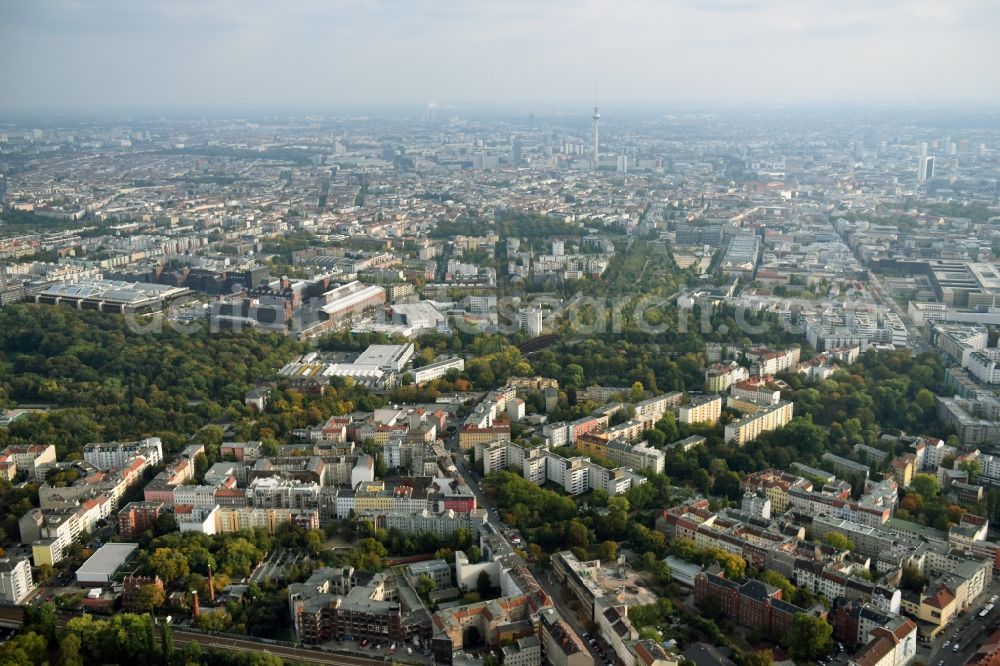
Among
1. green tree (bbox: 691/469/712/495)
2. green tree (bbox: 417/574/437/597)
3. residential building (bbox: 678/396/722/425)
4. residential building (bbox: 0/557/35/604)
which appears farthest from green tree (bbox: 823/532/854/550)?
residential building (bbox: 0/557/35/604)

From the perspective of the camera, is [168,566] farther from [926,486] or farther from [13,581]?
[926,486]

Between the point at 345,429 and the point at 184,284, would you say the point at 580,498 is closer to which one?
the point at 345,429

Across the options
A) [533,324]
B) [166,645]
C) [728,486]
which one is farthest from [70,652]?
[533,324]

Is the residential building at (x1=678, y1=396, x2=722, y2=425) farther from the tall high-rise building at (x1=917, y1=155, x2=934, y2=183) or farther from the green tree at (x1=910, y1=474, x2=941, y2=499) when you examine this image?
the tall high-rise building at (x1=917, y1=155, x2=934, y2=183)

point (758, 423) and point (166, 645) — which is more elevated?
point (758, 423)

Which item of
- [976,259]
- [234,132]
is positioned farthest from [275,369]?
[234,132]

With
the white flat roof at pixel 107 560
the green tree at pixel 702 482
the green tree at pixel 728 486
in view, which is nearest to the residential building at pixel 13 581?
the white flat roof at pixel 107 560

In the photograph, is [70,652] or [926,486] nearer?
[70,652]

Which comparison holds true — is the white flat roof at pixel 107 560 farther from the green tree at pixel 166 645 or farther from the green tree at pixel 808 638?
the green tree at pixel 808 638

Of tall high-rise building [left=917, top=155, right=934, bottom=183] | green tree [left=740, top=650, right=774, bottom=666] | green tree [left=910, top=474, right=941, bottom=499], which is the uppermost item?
tall high-rise building [left=917, top=155, right=934, bottom=183]

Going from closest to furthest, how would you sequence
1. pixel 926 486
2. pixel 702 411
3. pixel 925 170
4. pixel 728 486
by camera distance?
pixel 926 486 → pixel 728 486 → pixel 702 411 → pixel 925 170

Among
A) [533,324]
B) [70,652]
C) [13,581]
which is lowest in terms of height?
[70,652]

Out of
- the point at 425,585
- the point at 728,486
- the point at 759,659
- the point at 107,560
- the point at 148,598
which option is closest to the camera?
the point at 759,659
